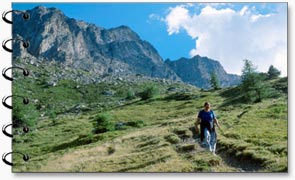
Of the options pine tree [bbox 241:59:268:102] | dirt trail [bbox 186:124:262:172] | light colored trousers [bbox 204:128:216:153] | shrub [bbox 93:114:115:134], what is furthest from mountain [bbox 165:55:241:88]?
shrub [bbox 93:114:115:134]

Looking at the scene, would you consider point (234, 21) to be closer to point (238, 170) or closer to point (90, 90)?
point (238, 170)

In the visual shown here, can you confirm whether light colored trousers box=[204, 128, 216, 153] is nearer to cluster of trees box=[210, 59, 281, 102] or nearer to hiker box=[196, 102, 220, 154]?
hiker box=[196, 102, 220, 154]

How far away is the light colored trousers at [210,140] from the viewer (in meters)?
17.2

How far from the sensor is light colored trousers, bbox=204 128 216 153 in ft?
56.4

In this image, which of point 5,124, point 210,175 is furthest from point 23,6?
point 210,175

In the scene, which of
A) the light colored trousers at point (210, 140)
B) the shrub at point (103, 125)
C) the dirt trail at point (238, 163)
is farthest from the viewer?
the shrub at point (103, 125)

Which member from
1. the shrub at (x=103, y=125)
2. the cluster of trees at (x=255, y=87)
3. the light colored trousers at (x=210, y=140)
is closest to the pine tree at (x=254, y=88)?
the cluster of trees at (x=255, y=87)

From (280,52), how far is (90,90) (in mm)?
111102

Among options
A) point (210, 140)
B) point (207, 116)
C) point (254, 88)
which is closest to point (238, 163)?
point (210, 140)

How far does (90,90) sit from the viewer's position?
413 ft

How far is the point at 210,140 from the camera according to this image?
1778cm

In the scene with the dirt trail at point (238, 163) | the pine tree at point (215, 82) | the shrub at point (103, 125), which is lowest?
the dirt trail at point (238, 163)

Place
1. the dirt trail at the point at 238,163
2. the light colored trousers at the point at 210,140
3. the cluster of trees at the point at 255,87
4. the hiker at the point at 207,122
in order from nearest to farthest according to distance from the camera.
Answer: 1. the dirt trail at the point at 238,163
2. the hiker at the point at 207,122
3. the light colored trousers at the point at 210,140
4. the cluster of trees at the point at 255,87

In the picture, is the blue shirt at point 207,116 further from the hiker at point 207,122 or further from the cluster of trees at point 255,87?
the cluster of trees at point 255,87
